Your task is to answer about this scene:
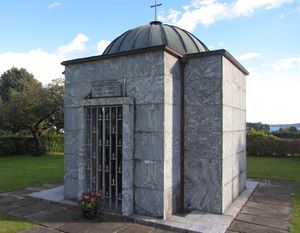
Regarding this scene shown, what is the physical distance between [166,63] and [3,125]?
991 inches

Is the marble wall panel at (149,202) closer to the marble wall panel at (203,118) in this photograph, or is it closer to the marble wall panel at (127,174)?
the marble wall panel at (127,174)

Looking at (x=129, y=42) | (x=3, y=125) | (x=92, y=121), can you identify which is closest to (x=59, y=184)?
(x=92, y=121)

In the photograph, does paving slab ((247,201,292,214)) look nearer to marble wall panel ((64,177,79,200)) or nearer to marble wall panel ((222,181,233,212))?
marble wall panel ((222,181,233,212))

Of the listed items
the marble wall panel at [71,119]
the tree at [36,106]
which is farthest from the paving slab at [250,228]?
the tree at [36,106]

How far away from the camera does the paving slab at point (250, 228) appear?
526 cm

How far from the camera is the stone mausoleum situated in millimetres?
5863

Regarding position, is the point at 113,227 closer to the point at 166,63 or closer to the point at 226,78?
the point at 166,63

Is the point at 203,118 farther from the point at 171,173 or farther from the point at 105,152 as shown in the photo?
the point at 105,152

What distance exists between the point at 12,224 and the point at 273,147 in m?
18.0

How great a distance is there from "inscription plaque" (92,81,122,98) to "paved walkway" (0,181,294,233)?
277 cm

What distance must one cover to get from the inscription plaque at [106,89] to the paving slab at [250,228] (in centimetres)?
374

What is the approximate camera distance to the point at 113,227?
17.7ft

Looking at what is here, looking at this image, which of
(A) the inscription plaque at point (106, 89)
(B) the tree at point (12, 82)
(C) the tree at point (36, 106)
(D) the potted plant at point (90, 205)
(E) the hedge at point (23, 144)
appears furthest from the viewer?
(B) the tree at point (12, 82)

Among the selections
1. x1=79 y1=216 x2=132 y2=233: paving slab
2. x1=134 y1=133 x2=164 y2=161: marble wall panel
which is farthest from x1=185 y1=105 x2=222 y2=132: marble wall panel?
x1=79 y1=216 x2=132 y2=233: paving slab
